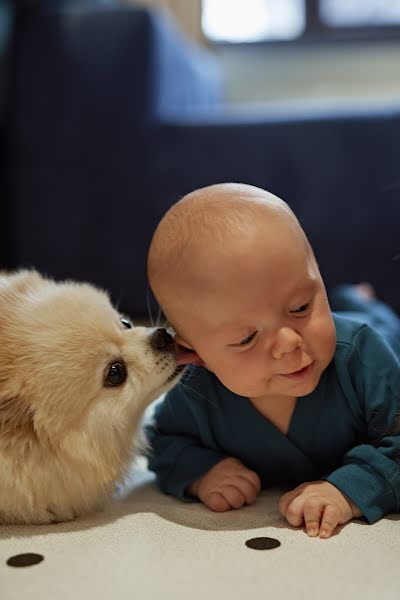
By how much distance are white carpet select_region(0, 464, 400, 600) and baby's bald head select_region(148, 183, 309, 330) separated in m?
0.34

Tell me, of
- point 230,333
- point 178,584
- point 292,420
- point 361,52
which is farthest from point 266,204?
point 361,52

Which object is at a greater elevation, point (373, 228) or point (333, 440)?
point (373, 228)

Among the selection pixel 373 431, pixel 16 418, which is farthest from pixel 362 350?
pixel 16 418

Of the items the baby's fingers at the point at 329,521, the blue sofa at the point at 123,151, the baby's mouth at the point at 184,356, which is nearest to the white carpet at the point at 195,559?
the baby's fingers at the point at 329,521

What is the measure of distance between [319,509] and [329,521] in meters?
0.02

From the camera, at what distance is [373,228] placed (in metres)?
2.50

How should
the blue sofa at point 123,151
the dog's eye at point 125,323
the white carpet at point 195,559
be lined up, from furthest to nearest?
the blue sofa at point 123,151, the dog's eye at point 125,323, the white carpet at point 195,559

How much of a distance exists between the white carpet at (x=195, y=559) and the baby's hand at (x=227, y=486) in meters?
0.02

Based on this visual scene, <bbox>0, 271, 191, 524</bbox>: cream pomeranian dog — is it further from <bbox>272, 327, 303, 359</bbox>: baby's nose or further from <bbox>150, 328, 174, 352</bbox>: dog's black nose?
<bbox>272, 327, 303, 359</bbox>: baby's nose

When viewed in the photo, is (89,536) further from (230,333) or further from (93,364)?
(230,333)

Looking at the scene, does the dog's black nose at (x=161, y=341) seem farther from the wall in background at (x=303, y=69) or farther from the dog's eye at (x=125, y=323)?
the wall in background at (x=303, y=69)

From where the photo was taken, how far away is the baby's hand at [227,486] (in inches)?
48.3

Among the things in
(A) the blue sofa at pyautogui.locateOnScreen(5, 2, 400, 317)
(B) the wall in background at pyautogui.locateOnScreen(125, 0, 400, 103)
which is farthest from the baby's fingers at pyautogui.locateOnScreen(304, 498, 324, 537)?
(B) the wall in background at pyautogui.locateOnScreen(125, 0, 400, 103)

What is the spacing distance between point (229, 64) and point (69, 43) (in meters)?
2.21
